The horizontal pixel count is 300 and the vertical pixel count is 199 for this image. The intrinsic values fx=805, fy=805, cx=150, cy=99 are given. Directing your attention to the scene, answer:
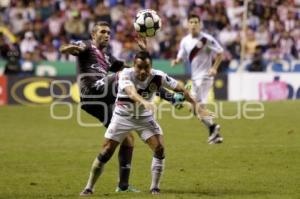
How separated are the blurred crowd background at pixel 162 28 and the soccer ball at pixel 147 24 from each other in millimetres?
15379

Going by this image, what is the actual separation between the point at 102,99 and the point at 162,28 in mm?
18365

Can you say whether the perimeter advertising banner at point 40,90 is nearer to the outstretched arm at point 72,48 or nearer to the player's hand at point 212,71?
the player's hand at point 212,71

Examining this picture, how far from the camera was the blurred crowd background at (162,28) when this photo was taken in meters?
28.4

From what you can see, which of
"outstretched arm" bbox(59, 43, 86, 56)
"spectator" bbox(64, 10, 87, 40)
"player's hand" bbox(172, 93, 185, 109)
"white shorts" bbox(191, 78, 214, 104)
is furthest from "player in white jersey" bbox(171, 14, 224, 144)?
"spectator" bbox(64, 10, 87, 40)

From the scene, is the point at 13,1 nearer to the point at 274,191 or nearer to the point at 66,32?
the point at 66,32

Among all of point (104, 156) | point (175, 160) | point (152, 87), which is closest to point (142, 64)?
point (152, 87)

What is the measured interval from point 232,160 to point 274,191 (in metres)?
3.28

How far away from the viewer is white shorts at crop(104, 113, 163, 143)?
10484 millimetres

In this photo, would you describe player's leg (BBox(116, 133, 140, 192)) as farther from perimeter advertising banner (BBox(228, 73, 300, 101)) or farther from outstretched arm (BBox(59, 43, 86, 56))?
perimeter advertising banner (BBox(228, 73, 300, 101))

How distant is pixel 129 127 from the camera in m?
10.5

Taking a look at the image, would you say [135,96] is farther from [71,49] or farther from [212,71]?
[212,71]

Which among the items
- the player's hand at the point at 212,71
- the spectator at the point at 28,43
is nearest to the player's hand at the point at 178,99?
the player's hand at the point at 212,71

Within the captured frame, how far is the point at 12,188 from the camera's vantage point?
37.4ft

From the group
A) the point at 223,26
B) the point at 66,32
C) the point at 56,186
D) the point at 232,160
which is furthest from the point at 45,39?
the point at 56,186
